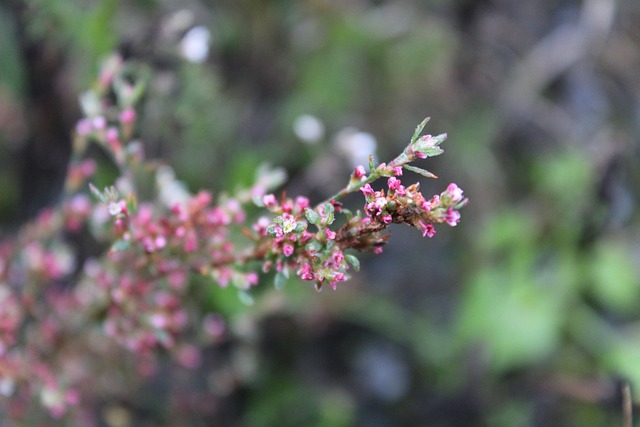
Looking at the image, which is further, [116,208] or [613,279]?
[613,279]

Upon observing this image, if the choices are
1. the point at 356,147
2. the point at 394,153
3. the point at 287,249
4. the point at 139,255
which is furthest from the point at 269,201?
the point at 394,153

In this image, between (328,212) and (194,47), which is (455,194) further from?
(194,47)

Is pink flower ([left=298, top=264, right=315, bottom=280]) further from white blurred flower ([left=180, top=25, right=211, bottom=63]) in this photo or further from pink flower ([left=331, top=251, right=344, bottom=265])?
white blurred flower ([left=180, top=25, right=211, bottom=63])

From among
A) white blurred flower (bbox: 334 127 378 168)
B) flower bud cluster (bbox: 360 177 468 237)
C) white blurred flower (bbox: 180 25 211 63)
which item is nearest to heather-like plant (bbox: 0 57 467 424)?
flower bud cluster (bbox: 360 177 468 237)

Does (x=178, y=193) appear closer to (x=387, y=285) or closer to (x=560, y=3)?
(x=387, y=285)

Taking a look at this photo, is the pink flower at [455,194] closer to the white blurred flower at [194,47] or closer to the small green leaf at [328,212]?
the small green leaf at [328,212]

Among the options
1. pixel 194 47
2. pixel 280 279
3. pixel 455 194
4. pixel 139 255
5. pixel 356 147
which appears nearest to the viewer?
pixel 455 194

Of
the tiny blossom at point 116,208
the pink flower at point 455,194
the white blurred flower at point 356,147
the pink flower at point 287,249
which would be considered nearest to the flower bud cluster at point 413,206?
the pink flower at point 455,194

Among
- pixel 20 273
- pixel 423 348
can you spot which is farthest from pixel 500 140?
pixel 20 273
